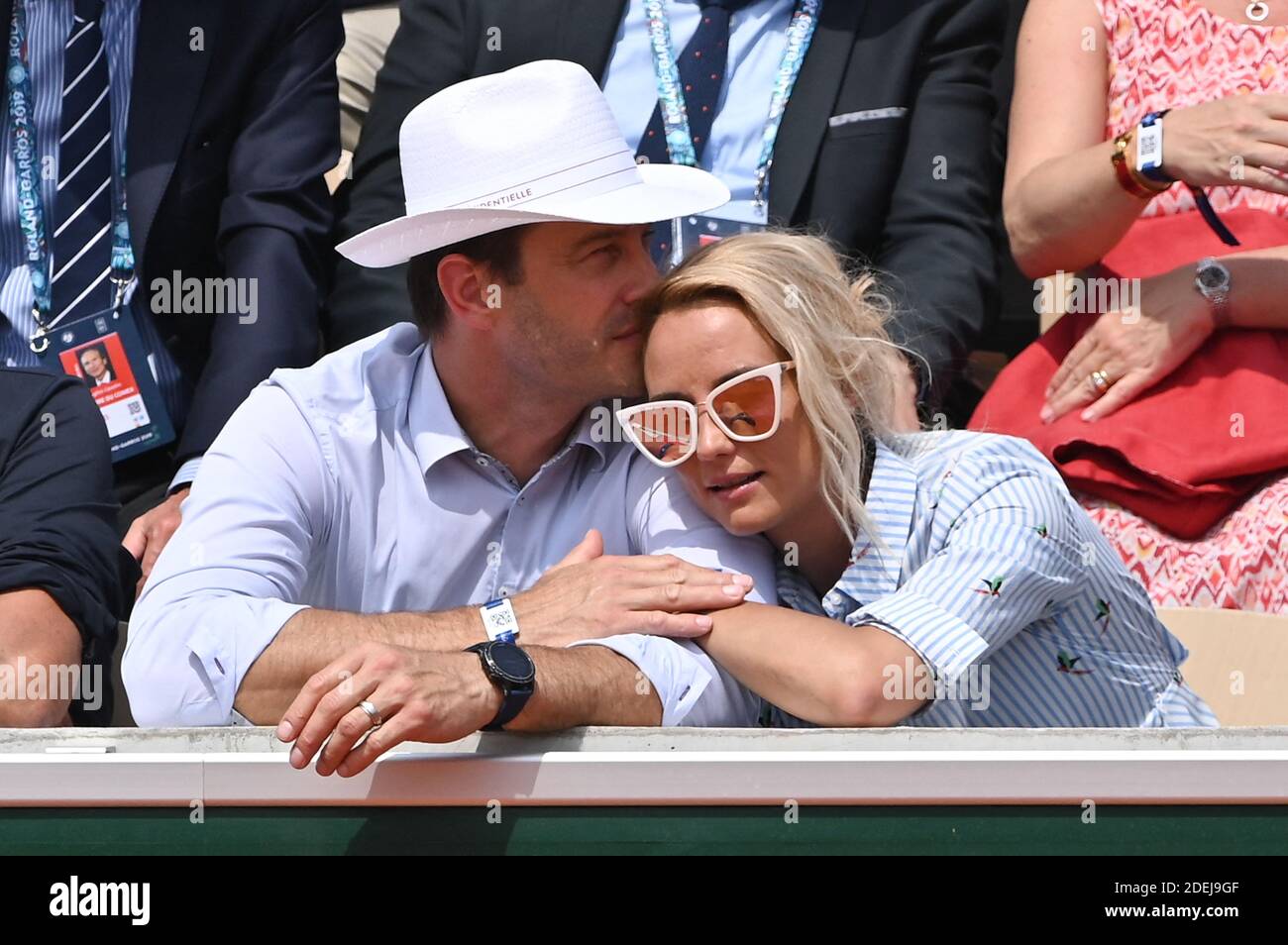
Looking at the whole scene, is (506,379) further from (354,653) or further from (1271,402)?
(1271,402)

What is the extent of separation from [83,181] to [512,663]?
5.25 feet

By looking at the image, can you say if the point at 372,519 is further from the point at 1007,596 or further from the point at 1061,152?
the point at 1061,152

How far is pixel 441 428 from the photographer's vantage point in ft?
8.07

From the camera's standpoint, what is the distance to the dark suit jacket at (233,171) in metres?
3.01

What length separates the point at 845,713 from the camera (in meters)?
1.92

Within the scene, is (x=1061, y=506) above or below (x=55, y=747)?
above

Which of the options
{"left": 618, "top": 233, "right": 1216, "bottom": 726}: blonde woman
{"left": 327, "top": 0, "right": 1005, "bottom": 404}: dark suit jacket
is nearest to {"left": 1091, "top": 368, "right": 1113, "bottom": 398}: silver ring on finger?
{"left": 327, "top": 0, "right": 1005, "bottom": 404}: dark suit jacket

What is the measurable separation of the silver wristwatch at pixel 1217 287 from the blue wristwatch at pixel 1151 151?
0.14 metres

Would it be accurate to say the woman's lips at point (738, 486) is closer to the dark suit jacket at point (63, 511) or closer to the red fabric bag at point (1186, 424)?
the red fabric bag at point (1186, 424)

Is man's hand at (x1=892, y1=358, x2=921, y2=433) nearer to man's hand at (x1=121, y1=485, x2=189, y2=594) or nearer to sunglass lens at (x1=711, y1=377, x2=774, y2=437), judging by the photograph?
sunglass lens at (x1=711, y1=377, x2=774, y2=437)

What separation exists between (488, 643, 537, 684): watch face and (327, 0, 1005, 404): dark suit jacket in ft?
3.85

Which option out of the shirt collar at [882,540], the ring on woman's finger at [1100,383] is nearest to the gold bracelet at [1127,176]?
the ring on woman's finger at [1100,383]
